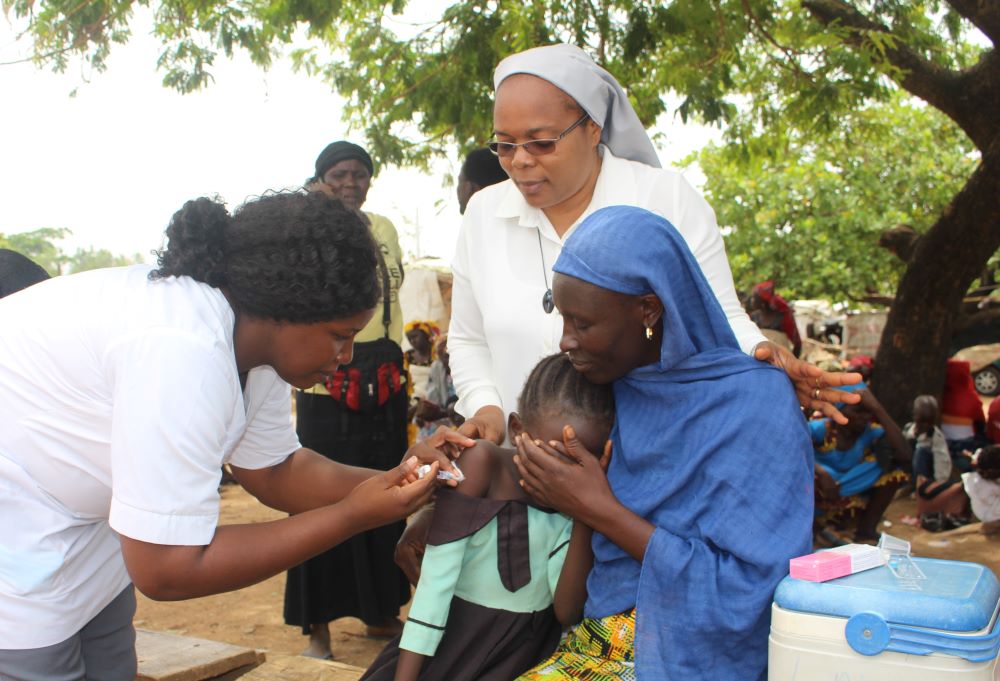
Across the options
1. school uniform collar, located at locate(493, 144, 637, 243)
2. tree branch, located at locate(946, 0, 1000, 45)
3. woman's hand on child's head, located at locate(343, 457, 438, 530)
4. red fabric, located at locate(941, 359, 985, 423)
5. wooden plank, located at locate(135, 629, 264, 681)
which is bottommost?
wooden plank, located at locate(135, 629, 264, 681)

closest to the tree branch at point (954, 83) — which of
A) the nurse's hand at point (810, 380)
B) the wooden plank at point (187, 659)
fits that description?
the nurse's hand at point (810, 380)

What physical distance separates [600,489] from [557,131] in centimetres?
105

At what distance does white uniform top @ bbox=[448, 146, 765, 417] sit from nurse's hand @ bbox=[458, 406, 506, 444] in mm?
72

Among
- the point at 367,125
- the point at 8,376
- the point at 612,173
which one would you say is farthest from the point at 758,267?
the point at 8,376

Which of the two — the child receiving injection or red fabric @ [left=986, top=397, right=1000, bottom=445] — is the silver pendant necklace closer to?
the child receiving injection

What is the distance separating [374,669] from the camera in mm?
2244

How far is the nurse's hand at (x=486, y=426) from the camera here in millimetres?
2404

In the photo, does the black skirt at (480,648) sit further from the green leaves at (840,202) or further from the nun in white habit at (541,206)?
the green leaves at (840,202)

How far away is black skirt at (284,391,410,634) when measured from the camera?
4.25 meters

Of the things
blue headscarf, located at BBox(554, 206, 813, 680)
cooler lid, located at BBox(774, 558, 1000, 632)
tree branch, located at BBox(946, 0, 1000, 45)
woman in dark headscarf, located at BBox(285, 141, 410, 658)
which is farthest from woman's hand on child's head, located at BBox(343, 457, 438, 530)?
tree branch, located at BBox(946, 0, 1000, 45)

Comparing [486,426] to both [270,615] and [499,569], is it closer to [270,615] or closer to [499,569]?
[499,569]

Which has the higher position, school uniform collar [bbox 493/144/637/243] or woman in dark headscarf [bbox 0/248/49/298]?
school uniform collar [bbox 493/144/637/243]

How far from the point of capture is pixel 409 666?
210cm

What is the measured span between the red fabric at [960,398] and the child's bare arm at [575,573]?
661 cm
